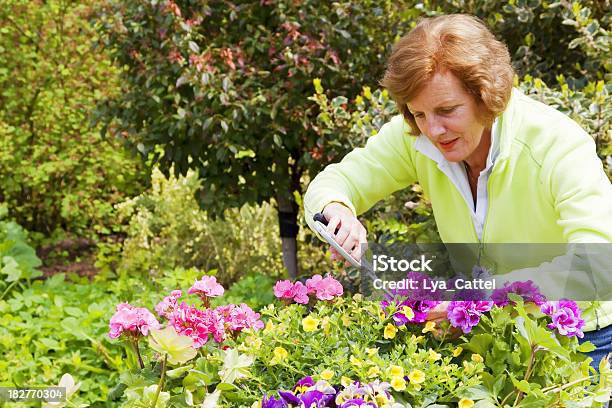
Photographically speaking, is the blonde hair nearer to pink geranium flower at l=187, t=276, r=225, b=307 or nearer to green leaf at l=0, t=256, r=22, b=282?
pink geranium flower at l=187, t=276, r=225, b=307

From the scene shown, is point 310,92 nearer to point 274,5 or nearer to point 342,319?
point 274,5

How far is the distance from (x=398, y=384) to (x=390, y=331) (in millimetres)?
174

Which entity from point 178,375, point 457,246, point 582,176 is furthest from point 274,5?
point 178,375

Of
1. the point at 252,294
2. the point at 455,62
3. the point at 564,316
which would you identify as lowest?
the point at 252,294

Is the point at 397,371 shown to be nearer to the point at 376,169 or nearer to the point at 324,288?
the point at 324,288

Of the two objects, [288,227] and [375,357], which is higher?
[375,357]

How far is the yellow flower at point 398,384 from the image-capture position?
1355 mm

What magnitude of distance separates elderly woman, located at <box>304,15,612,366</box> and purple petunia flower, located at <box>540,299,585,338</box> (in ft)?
0.62

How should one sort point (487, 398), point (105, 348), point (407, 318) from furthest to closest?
point (105, 348)
point (407, 318)
point (487, 398)

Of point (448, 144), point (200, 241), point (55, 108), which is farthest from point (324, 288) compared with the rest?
point (55, 108)

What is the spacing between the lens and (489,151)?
1887mm

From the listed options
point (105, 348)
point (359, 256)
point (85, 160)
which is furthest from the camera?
point (85, 160)

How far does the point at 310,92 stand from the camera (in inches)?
155

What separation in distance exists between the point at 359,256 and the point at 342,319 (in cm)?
20
